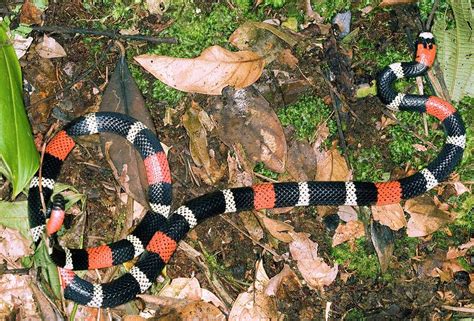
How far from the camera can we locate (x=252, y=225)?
5574 millimetres

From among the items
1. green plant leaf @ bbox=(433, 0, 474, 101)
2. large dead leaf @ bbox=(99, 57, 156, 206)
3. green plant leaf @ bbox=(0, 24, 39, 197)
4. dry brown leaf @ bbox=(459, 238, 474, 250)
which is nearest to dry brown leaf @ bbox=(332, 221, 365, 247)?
dry brown leaf @ bbox=(459, 238, 474, 250)

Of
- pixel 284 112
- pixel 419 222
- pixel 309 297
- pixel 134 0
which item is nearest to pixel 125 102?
pixel 134 0

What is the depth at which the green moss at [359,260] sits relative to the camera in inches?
219

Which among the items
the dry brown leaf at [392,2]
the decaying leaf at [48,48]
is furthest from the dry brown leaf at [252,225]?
the dry brown leaf at [392,2]

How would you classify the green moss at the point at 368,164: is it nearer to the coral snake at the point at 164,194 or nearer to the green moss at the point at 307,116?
the coral snake at the point at 164,194

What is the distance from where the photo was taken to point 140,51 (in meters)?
5.77

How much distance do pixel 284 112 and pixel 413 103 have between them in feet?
4.00

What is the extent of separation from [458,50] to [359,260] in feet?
7.31

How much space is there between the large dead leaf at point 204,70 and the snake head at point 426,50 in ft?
5.42

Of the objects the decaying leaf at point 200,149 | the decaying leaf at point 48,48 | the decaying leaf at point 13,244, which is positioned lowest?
the decaying leaf at point 13,244

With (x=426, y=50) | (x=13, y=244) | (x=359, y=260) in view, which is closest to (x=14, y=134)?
(x=13, y=244)

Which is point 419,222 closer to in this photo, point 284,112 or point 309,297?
point 309,297

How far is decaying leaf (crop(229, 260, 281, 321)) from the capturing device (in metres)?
5.21

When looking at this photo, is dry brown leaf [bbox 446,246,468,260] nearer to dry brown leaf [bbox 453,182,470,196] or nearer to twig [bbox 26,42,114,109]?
dry brown leaf [bbox 453,182,470,196]
